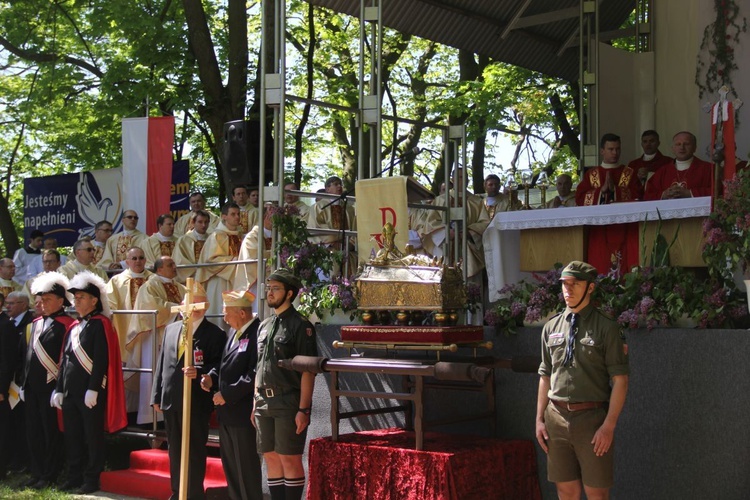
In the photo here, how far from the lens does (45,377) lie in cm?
1152

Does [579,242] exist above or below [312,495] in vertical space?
above

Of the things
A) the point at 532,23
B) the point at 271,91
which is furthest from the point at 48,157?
the point at 271,91

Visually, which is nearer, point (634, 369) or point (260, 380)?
point (634, 369)

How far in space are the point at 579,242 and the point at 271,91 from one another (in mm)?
3080

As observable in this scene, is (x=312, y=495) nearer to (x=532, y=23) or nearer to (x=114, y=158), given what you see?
(x=532, y=23)

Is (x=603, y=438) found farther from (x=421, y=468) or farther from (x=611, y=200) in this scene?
(x=611, y=200)

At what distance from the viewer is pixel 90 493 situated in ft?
34.9

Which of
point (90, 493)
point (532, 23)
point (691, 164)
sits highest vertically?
point (532, 23)

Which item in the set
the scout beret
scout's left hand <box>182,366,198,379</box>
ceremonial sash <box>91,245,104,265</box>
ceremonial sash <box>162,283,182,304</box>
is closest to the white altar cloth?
the scout beret

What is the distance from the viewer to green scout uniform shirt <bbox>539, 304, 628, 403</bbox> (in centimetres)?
634

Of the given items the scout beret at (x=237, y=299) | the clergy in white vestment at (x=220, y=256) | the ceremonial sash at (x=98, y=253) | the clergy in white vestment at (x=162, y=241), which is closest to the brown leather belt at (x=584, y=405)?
the scout beret at (x=237, y=299)

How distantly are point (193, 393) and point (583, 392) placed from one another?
168 inches

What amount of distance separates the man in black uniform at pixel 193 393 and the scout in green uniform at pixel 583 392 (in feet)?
12.5

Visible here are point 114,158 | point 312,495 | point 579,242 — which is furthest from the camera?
point 114,158
